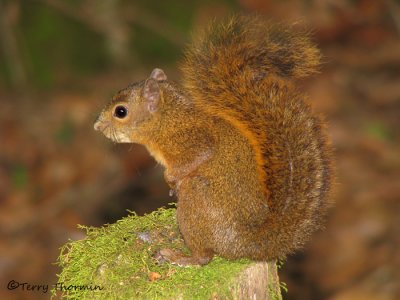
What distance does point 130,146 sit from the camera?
7.81m

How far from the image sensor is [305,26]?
166 inches

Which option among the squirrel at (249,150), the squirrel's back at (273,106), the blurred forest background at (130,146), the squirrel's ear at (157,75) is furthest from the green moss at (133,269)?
the blurred forest background at (130,146)

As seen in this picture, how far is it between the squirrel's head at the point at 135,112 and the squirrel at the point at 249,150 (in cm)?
34

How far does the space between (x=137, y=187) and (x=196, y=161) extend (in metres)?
4.35

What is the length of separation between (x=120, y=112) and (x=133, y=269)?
1239mm

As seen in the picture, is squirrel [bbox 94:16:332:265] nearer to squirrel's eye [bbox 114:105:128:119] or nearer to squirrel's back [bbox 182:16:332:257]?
squirrel's back [bbox 182:16:332:257]

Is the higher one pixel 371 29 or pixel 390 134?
pixel 371 29

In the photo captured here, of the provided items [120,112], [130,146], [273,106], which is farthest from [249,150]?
[130,146]

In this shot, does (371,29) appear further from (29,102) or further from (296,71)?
(296,71)

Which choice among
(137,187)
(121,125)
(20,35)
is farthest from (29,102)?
(121,125)

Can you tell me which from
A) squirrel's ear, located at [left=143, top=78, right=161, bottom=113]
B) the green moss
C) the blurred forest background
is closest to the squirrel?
the green moss

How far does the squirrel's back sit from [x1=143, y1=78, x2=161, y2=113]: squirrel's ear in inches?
13.7

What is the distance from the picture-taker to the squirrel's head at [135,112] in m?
4.40

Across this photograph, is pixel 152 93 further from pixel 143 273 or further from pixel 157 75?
pixel 143 273
